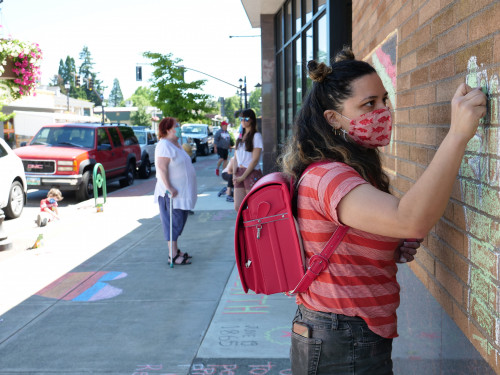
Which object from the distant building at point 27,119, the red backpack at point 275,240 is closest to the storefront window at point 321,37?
the red backpack at point 275,240

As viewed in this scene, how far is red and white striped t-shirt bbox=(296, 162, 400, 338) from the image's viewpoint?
Result: 1.80 metres

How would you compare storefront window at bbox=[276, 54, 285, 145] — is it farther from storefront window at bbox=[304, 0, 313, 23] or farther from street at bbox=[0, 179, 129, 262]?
street at bbox=[0, 179, 129, 262]

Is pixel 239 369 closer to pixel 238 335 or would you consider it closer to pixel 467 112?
pixel 238 335

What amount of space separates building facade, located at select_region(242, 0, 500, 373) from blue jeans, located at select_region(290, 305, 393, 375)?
0.39 m

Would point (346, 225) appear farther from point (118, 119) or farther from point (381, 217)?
point (118, 119)

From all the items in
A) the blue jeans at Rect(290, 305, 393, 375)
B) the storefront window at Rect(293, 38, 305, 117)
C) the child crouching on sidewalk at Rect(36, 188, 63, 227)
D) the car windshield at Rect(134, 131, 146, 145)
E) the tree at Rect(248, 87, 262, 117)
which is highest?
the tree at Rect(248, 87, 262, 117)

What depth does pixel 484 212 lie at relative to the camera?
1.85 metres

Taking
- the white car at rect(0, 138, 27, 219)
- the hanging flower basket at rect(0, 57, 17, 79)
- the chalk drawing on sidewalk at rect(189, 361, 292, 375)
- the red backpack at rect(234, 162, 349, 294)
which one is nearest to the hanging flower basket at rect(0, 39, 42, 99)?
the hanging flower basket at rect(0, 57, 17, 79)

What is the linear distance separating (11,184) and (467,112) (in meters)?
10.8

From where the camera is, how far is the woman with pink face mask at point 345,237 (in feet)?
5.94

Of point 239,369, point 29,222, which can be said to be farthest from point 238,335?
point 29,222

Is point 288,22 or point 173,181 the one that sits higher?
point 288,22

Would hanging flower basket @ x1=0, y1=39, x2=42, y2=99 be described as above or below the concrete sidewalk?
above

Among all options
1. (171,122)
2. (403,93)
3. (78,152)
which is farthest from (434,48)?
(78,152)
